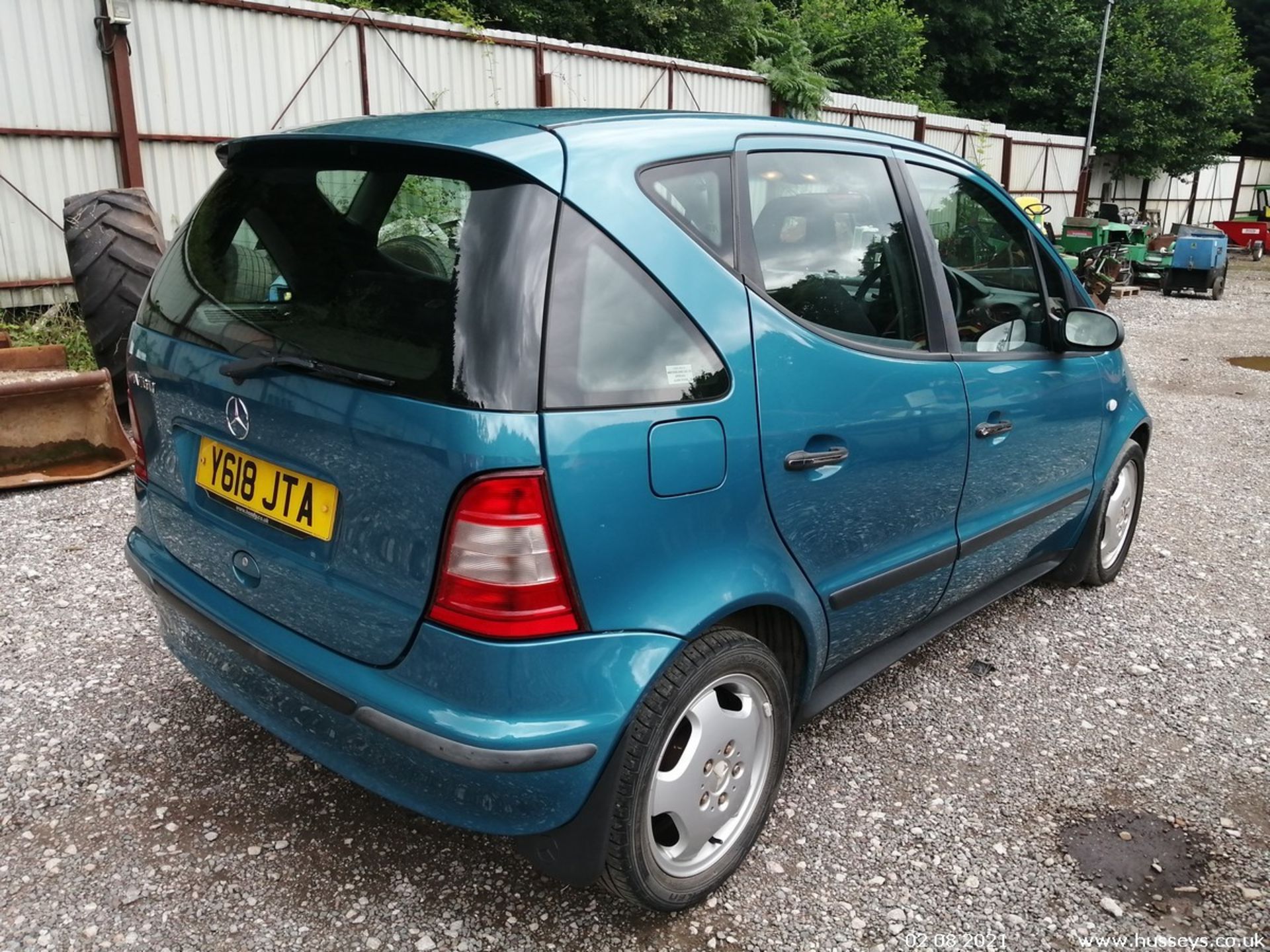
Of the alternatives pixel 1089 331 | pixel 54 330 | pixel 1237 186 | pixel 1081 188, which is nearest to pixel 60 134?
pixel 54 330

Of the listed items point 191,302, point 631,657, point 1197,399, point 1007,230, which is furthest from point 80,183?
point 1197,399

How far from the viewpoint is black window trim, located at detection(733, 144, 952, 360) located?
7.34 feet

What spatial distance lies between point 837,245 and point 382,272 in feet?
3.95

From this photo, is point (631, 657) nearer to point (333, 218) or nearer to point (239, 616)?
point (239, 616)

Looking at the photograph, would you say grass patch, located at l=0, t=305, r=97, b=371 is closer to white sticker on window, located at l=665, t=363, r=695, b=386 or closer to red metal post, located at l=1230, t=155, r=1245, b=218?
white sticker on window, located at l=665, t=363, r=695, b=386

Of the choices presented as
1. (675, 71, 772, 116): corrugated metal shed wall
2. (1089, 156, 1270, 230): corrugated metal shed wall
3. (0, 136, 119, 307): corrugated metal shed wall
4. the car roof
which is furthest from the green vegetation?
the car roof

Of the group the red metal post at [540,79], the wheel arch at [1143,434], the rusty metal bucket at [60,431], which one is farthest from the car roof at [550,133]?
the red metal post at [540,79]

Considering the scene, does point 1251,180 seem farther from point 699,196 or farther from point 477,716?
point 477,716

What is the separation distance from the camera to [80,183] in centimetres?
772

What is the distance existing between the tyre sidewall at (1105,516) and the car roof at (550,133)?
2.30 m

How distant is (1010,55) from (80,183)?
28370 mm

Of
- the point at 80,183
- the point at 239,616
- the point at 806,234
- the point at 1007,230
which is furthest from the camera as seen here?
the point at 80,183

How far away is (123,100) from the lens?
7766 mm

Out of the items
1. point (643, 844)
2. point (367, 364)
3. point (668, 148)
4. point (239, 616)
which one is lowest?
point (643, 844)
